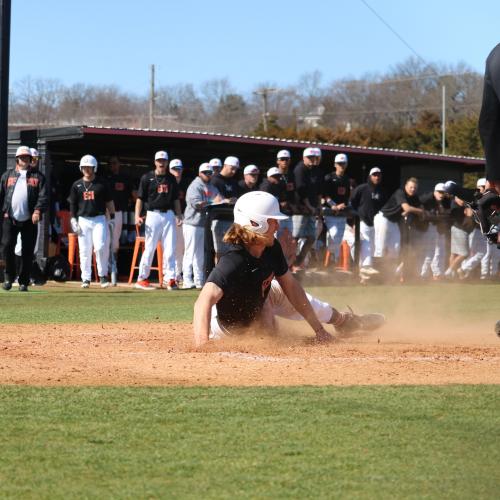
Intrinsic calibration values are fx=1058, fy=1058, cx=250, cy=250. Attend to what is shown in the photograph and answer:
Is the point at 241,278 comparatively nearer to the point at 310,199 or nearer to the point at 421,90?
the point at 310,199

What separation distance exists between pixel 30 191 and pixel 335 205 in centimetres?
680

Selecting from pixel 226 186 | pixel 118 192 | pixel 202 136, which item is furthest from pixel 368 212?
pixel 118 192

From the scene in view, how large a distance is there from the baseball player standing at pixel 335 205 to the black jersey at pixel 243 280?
12133mm

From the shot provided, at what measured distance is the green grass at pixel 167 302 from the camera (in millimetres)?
13116

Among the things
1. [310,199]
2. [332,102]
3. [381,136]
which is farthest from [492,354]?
[332,102]

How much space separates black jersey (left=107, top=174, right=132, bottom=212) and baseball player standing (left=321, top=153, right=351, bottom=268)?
4.32 m

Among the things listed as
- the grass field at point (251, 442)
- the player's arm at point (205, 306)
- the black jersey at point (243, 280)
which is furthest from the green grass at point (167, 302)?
the grass field at point (251, 442)

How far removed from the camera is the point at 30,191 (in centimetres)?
1733

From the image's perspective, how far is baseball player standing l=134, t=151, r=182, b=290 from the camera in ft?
62.5

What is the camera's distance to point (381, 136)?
61.0 metres

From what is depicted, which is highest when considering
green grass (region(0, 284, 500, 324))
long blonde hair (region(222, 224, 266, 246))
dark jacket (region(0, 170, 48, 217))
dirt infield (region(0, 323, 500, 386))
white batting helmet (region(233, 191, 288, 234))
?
dark jacket (region(0, 170, 48, 217))

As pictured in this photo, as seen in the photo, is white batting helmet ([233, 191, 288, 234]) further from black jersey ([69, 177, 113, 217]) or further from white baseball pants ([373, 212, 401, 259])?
white baseball pants ([373, 212, 401, 259])

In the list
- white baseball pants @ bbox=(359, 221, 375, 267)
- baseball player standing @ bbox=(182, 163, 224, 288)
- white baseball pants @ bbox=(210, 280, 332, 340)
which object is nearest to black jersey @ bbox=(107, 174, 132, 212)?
baseball player standing @ bbox=(182, 163, 224, 288)

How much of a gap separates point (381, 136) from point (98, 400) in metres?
55.7
